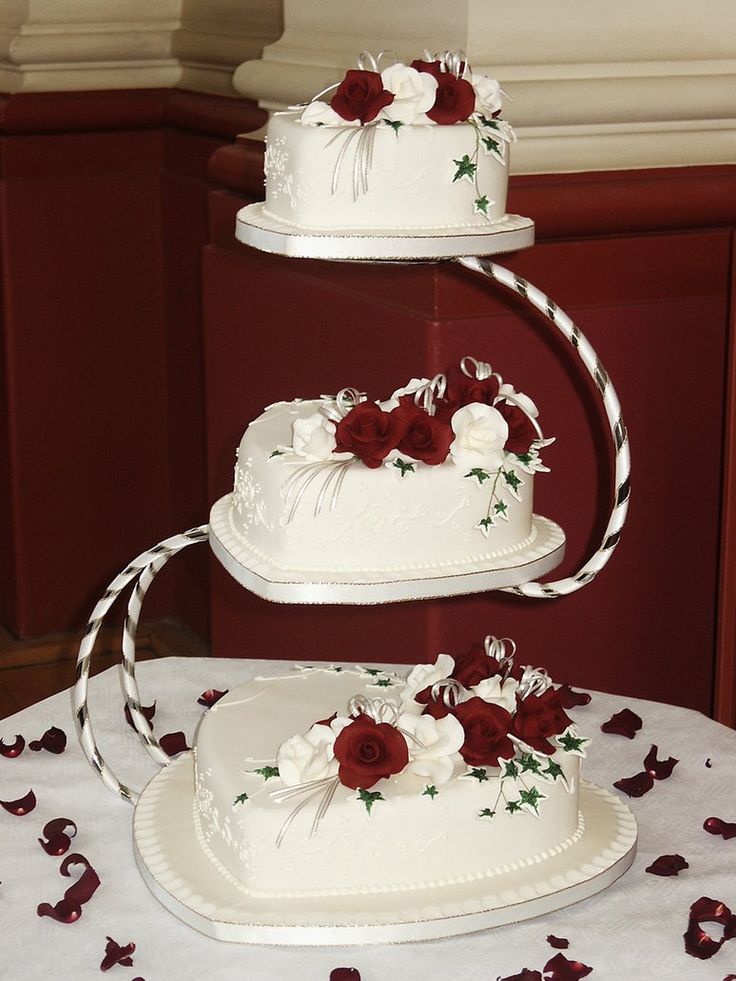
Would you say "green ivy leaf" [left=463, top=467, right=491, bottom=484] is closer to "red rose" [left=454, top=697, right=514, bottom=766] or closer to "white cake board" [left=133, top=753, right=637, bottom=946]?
"red rose" [left=454, top=697, right=514, bottom=766]

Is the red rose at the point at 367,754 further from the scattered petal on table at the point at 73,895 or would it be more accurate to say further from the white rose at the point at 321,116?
the white rose at the point at 321,116

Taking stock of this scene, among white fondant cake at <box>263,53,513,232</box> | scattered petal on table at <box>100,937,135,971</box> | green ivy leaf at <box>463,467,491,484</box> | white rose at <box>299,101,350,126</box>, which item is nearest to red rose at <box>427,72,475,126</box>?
white fondant cake at <box>263,53,513,232</box>

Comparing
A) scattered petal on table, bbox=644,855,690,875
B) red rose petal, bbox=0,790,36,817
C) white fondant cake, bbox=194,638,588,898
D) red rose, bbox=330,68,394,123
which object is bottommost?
red rose petal, bbox=0,790,36,817

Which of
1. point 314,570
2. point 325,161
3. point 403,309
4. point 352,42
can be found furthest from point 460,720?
point 352,42

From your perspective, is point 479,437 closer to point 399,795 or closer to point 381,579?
point 381,579

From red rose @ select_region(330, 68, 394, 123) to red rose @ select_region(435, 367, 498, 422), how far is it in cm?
33

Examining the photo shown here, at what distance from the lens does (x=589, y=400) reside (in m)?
2.54

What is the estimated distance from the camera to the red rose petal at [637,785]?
1847 millimetres

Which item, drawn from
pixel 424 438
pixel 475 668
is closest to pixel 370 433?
pixel 424 438

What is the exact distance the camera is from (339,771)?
5.09 feet

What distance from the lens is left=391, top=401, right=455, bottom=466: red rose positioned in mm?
1632

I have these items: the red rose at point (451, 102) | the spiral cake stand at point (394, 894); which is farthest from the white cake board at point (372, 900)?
the red rose at point (451, 102)

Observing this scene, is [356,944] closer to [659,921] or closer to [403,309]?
[659,921]

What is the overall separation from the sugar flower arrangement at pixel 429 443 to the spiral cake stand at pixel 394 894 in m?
0.11
